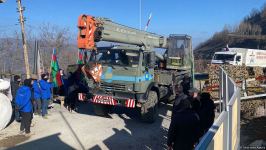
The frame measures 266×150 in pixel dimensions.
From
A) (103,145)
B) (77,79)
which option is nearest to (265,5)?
(77,79)

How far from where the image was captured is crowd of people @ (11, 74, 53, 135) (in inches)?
380

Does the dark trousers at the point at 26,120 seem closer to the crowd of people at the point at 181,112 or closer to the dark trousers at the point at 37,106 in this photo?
the crowd of people at the point at 181,112

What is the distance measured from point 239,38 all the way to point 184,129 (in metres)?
46.5

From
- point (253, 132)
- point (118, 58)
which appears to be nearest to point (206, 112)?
point (253, 132)

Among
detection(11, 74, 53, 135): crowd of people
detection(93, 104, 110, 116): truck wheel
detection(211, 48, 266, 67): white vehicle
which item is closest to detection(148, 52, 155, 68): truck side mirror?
detection(93, 104, 110, 116): truck wheel

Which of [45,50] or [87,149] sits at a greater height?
[45,50]

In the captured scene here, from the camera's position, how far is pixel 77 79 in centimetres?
1434

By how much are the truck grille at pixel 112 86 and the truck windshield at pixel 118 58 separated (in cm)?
71

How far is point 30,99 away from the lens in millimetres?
9820

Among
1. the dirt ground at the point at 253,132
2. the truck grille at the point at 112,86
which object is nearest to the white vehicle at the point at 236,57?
the dirt ground at the point at 253,132

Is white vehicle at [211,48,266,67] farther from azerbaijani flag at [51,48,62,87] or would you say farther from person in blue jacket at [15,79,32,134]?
person in blue jacket at [15,79,32,134]

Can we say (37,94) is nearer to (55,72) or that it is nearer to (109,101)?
(109,101)

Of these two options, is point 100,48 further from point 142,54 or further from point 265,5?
point 265,5

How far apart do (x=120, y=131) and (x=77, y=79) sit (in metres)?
4.74
